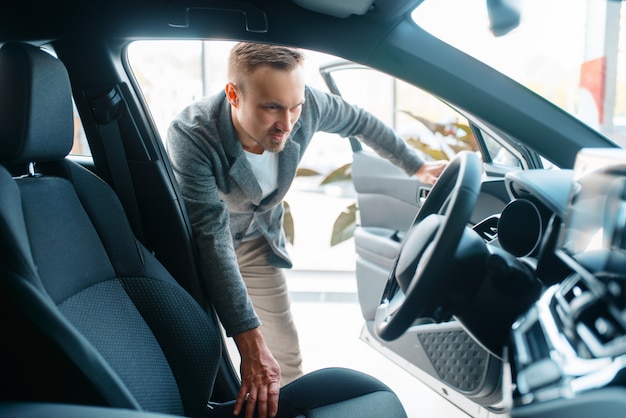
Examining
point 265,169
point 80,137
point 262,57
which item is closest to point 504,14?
point 262,57

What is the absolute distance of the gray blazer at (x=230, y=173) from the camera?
58.9 inches

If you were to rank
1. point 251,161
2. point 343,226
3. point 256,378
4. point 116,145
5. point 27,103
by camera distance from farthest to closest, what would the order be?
point 343,226
point 251,161
point 116,145
point 256,378
point 27,103

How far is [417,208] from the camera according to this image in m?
2.37

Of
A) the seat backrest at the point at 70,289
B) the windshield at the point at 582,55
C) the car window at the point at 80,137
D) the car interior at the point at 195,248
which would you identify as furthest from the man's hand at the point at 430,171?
the windshield at the point at 582,55

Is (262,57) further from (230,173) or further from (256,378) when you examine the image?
(256,378)

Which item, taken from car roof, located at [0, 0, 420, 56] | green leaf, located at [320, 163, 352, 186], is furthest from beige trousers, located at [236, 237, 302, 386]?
green leaf, located at [320, 163, 352, 186]

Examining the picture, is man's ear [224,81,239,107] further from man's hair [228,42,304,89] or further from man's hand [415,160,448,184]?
man's hand [415,160,448,184]

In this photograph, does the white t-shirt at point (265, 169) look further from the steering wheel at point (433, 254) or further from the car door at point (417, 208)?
the steering wheel at point (433, 254)

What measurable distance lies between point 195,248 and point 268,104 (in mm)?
434

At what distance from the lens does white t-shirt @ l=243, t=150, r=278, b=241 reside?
175 cm

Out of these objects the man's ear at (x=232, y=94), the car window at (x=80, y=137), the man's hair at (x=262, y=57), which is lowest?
the car window at (x=80, y=137)

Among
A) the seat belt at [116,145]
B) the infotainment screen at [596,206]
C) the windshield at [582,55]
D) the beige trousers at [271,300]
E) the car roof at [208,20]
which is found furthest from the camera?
the windshield at [582,55]

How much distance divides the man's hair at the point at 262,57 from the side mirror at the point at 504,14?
0.69m

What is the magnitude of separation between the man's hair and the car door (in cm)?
21
